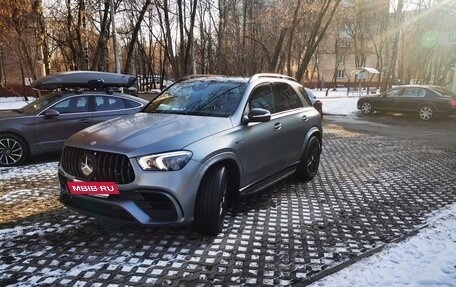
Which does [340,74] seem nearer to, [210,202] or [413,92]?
[413,92]

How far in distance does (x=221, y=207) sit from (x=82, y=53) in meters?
17.9

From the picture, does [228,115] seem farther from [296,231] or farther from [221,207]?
[296,231]

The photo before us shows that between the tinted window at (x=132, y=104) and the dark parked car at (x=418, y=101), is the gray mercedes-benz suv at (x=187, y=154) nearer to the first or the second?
the tinted window at (x=132, y=104)

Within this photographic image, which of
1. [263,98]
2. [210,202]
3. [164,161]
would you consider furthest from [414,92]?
[164,161]

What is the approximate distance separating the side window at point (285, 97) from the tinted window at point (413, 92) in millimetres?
12788

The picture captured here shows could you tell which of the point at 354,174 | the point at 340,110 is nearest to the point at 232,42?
the point at 340,110

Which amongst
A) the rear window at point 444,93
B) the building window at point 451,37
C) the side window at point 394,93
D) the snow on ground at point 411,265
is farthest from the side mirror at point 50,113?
the building window at point 451,37

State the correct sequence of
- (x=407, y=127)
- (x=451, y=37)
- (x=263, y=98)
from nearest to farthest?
1. (x=263, y=98)
2. (x=407, y=127)
3. (x=451, y=37)

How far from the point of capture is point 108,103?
27.5 feet

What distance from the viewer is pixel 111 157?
3.58 m

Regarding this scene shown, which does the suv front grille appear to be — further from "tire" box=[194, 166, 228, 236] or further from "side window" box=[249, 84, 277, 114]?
"side window" box=[249, 84, 277, 114]

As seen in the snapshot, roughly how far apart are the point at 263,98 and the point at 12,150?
17.5 feet

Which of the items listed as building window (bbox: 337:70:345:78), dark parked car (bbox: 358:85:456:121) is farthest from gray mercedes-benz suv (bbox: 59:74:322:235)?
building window (bbox: 337:70:345:78)

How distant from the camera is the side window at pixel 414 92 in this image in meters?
16.5
